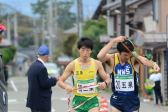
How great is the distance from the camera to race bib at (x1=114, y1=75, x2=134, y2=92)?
7734 mm

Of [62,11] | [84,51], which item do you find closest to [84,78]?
[84,51]

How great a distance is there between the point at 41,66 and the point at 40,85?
1.13ft

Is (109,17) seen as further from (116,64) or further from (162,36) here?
(116,64)

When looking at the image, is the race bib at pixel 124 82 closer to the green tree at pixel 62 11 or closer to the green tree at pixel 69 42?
the green tree at pixel 69 42

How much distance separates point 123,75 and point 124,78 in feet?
0.18

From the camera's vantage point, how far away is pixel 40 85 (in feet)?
27.2

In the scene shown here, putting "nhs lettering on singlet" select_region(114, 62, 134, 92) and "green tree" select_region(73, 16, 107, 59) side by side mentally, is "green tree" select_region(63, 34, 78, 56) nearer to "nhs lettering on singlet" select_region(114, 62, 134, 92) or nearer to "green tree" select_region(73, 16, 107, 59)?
"green tree" select_region(73, 16, 107, 59)

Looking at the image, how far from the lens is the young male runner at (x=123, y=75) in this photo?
7594 mm

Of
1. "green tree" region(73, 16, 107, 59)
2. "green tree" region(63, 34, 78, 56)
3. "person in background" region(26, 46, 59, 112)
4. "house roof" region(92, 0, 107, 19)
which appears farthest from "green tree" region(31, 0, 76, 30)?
"person in background" region(26, 46, 59, 112)

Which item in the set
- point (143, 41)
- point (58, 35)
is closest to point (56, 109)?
point (143, 41)

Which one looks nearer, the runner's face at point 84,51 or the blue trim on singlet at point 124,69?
the blue trim on singlet at point 124,69

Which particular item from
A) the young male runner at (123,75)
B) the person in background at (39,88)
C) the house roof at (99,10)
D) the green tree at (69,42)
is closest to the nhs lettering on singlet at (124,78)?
the young male runner at (123,75)

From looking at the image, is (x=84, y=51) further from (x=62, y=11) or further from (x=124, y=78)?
(x=62, y=11)

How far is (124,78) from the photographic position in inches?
306
